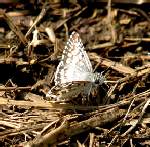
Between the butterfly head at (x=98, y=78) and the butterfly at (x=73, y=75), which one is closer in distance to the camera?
the butterfly at (x=73, y=75)

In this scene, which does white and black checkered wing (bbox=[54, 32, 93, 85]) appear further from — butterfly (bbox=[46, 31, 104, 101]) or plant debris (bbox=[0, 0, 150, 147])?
plant debris (bbox=[0, 0, 150, 147])

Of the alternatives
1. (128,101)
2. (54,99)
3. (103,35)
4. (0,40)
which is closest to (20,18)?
(0,40)

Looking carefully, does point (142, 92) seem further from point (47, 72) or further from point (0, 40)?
point (0, 40)

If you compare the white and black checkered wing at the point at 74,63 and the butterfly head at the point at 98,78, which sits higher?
the white and black checkered wing at the point at 74,63

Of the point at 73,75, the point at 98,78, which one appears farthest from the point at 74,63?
the point at 98,78

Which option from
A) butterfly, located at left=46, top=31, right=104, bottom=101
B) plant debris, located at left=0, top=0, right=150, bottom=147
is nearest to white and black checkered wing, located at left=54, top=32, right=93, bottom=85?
butterfly, located at left=46, top=31, right=104, bottom=101

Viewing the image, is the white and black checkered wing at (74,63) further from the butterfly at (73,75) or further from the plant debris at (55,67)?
the plant debris at (55,67)

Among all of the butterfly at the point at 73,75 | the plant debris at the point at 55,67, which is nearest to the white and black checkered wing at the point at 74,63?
the butterfly at the point at 73,75

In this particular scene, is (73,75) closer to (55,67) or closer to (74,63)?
(74,63)
